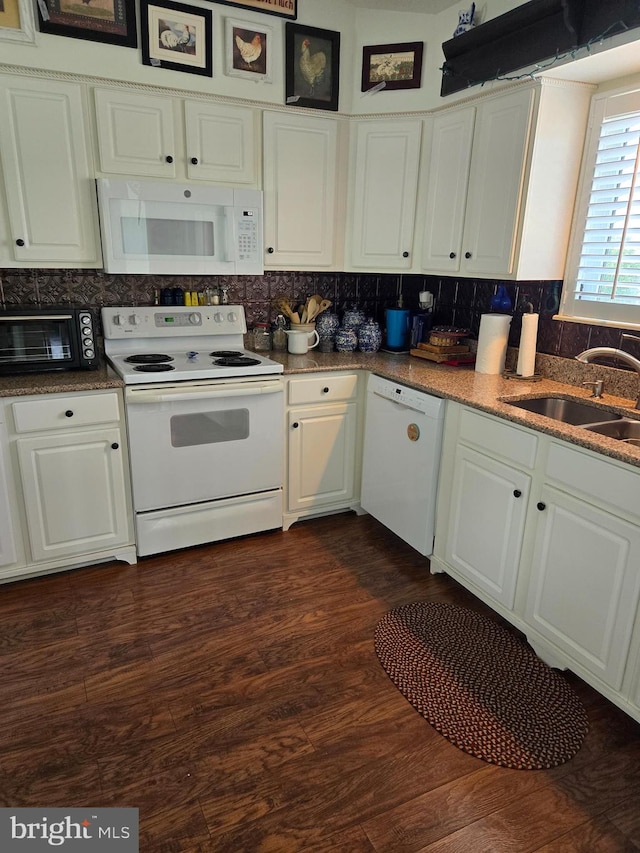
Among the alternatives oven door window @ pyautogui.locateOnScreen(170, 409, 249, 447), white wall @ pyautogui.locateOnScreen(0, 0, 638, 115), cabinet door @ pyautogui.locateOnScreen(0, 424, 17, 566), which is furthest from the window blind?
cabinet door @ pyautogui.locateOnScreen(0, 424, 17, 566)

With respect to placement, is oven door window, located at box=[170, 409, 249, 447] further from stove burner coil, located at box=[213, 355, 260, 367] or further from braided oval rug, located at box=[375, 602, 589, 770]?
braided oval rug, located at box=[375, 602, 589, 770]

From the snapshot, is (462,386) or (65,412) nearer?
(65,412)

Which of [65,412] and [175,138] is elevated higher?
[175,138]

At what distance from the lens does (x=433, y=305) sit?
3.51 meters

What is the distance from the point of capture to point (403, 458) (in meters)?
2.76

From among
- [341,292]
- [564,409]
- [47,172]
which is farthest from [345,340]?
[47,172]

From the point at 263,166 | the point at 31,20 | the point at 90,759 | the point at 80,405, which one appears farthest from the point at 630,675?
the point at 31,20

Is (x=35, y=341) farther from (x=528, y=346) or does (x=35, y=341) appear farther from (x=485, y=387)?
(x=528, y=346)

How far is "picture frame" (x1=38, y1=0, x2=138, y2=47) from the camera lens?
→ 2371 millimetres

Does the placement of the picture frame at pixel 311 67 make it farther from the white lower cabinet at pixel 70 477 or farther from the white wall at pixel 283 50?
the white lower cabinet at pixel 70 477

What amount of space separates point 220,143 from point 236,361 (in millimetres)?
1086

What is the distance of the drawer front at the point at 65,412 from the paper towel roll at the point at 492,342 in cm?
176

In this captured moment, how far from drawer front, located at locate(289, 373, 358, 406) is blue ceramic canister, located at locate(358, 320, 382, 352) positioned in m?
0.38

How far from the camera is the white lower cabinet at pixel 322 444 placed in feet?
9.61
